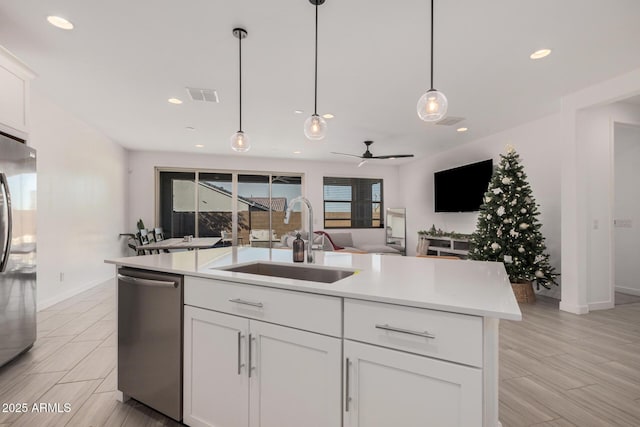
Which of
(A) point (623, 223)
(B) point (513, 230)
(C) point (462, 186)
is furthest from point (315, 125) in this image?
(A) point (623, 223)

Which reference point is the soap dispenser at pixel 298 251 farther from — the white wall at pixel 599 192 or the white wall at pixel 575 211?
the white wall at pixel 599 192

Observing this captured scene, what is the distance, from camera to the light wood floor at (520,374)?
5.95 ft

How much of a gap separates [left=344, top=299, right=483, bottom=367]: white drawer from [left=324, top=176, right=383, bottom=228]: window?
7149mm

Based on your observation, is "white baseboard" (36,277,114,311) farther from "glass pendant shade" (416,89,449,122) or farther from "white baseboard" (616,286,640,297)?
"white baseboard" (616,286,640,297)

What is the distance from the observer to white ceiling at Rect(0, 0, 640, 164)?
87.6 inches

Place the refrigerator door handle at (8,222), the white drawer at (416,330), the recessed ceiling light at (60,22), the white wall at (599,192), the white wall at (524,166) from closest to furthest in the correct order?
the white drawer at (416,330), the refrigerator door handle at (8,222), the recessed ceiling light at (60,22), the white wall at (599,192), the white wall at (524,166)

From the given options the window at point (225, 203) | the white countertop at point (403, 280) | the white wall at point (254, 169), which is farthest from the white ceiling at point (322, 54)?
the window at point (225, 203)

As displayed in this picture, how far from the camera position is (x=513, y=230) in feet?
13.8

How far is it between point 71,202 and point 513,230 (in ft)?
20.2

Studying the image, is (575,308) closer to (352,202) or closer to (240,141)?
(240,141)

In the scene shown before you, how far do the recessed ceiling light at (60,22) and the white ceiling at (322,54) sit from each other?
59 mm

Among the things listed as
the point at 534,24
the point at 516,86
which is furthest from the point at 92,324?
the point at 516,86

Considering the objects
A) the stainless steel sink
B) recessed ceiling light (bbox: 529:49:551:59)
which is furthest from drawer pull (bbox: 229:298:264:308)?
recessed ceiling light (bbox: 529:49:551:59)

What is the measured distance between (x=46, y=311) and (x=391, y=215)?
7.34m
